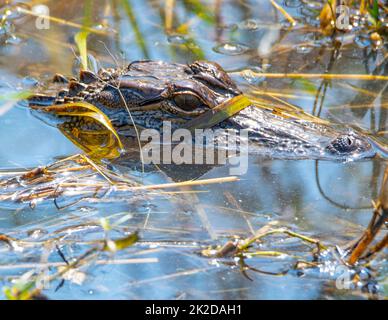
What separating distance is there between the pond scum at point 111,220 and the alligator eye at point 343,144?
71 centimetres

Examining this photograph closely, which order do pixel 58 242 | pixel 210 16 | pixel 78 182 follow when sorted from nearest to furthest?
pixel 58 242 < pixel 78 182 < pixel 210 16

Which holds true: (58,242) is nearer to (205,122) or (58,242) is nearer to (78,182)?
(78,182)

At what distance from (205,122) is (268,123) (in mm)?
526

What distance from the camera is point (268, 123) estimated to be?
575 cm

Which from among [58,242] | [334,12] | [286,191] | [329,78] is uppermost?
[334,12]

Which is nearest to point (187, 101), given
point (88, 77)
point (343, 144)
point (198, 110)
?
point (198, 110)

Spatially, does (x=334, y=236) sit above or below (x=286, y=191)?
below

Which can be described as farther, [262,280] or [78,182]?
[78,182]

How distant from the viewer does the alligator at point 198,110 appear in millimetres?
5527

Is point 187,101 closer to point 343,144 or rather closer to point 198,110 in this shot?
point 198,110

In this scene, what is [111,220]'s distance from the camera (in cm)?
463

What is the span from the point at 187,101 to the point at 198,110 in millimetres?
118
